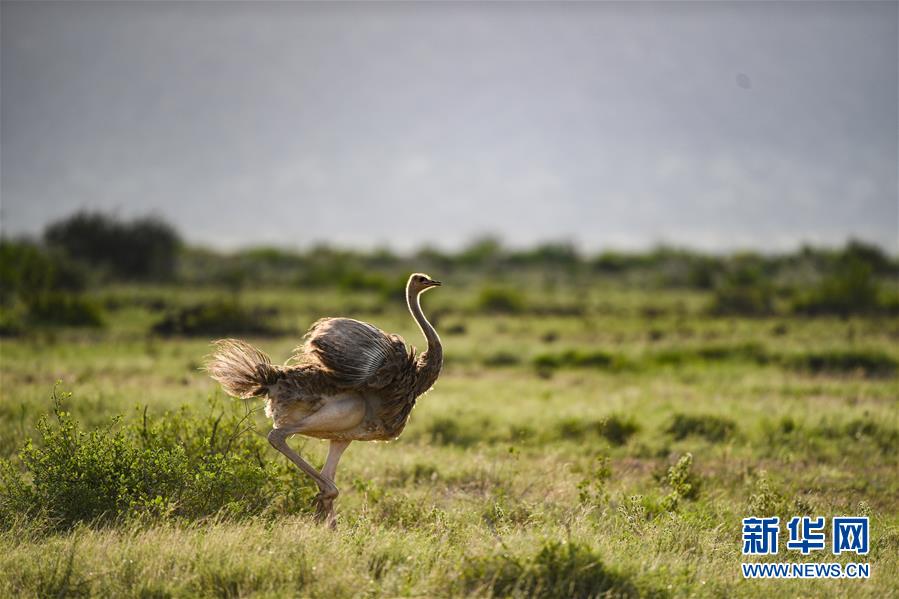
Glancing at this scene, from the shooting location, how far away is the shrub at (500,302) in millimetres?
34406

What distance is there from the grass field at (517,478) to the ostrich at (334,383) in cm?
64

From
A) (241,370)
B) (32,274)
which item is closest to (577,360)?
(241,370)

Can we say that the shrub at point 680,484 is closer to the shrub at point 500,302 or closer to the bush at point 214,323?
the bush at point 214,323

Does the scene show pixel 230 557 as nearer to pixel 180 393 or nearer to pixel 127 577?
pixel 127 577

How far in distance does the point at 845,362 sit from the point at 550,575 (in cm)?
1560

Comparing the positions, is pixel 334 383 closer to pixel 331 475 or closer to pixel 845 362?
pixel 331 475

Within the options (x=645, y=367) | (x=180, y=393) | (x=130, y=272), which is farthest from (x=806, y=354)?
(x=130, y=272)

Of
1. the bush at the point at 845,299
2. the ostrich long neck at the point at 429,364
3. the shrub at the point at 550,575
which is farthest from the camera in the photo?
the bush at the point at 845,299

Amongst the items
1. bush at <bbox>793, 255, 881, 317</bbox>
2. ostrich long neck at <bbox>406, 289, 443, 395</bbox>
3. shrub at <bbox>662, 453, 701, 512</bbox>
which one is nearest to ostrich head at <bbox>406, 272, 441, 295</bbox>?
ostrich long neck at <bbox>406, 289, 443, 395</bbox>

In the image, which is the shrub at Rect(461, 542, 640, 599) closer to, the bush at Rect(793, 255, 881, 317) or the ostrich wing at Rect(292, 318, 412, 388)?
the ostrich wing at Rect(292, 318, 412, 388)

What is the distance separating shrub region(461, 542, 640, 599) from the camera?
5.54m

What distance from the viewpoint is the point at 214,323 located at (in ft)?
79.9

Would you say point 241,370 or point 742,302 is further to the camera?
point 742,302

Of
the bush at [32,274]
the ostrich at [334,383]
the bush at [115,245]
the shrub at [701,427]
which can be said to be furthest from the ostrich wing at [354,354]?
the bush at [115,245]
